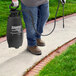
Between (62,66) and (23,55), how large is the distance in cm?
84

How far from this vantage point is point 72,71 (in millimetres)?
3664

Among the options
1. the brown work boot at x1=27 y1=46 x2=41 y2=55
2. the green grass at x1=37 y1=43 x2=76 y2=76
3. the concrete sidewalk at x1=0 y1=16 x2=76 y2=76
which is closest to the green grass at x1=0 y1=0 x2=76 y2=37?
the concrete sidewalk at x1=0 y1=16 x2=76 y2=76

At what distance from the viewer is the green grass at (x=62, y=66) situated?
11.9 ft

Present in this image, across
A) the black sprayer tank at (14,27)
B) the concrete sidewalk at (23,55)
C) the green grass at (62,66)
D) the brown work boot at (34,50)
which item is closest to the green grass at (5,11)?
the concrete sidewalk at (23,55)

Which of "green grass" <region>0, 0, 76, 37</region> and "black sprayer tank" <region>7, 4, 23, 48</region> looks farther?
"green grass" <region>0, 0, 76, 37</region>

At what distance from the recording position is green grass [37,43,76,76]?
11.9ft

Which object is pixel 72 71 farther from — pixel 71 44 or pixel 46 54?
pixel 71 44

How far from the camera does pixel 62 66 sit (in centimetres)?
386

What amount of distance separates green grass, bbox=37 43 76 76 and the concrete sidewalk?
0.97ft

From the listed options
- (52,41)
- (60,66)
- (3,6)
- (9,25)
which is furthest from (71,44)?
(3,6)

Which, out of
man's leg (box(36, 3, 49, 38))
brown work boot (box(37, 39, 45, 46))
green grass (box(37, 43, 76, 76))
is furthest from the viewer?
brown work boot (box(37, 39, 45, 46))

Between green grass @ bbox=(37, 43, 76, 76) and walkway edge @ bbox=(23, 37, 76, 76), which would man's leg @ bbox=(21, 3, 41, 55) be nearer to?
walkway edge @ bbox=(23, 37, 76, 76)

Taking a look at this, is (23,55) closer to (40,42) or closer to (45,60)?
(45,60)

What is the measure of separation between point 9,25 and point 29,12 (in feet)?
1.36
